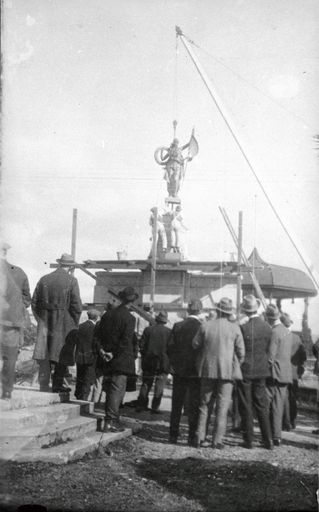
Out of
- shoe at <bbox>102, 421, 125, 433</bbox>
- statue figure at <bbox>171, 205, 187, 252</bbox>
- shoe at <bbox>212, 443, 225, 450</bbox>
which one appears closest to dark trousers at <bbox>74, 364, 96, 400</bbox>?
shoe at <bbox>102, 421, 125, 433</bbox>

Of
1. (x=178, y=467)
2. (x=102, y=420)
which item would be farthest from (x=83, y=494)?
(x=102, y=420)

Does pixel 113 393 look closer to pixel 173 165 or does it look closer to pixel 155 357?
pixel 155 357

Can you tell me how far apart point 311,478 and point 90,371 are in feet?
13.8

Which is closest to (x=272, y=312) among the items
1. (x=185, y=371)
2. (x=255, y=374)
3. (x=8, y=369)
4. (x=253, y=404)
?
(x=255, y=374)

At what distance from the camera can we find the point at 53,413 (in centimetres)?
621

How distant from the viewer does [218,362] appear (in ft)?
21.5

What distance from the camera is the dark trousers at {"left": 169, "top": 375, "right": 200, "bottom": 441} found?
22.1ft

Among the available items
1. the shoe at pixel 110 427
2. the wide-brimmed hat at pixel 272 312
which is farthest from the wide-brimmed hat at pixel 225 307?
the shoe at pixel 110 427

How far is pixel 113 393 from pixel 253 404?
1.78m

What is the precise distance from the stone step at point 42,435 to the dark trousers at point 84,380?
6.52ft

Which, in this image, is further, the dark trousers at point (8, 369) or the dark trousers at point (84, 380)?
the dark trousers at point (84, 380)

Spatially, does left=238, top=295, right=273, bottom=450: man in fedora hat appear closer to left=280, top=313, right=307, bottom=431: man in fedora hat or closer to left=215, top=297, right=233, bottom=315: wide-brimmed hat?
left=215, top=297, right=233, bottom=315: wide-brimmed hat

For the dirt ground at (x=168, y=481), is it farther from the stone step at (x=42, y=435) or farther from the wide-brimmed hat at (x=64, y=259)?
the wide-brimmed hat at (x=64, y=259)

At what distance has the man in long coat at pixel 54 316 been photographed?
722 cm
